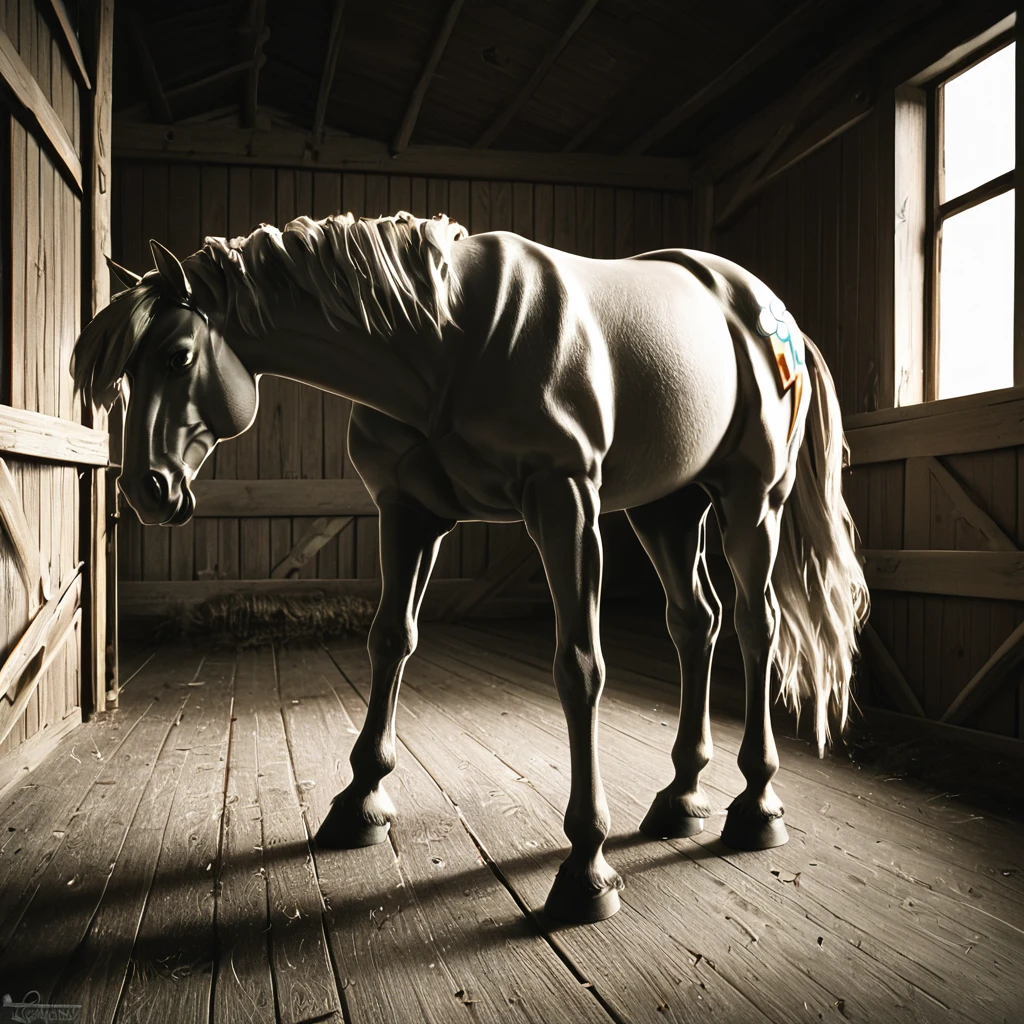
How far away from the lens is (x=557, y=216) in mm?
5531

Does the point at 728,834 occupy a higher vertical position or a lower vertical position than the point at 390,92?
lower

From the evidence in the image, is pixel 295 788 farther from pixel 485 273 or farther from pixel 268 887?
pixel 485 273

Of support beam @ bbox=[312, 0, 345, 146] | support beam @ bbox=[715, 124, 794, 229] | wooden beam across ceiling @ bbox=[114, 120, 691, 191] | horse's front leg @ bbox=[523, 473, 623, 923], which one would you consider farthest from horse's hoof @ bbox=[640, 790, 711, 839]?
wooden beam across ceiling @ bbox=[114, 120, 691, 191]

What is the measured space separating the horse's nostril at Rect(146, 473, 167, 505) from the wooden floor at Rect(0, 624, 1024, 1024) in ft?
2.34

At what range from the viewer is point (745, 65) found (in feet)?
13.1

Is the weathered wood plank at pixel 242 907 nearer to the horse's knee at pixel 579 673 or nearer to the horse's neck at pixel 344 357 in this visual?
the horse's knee at pixel 579 673

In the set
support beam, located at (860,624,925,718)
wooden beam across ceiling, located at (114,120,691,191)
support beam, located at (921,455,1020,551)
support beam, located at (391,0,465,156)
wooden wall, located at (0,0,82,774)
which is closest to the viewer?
wooden wall, located at (0,0,82,774)

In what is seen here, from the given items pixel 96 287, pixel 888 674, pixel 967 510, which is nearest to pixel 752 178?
pixel 967 510

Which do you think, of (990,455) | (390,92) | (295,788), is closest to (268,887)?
(295,788)

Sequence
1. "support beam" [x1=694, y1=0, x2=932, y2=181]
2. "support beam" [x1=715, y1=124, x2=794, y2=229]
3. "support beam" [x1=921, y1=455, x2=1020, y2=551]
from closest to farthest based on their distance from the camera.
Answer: "support beam" [x1=921, y1=455, x2=1020, y2=551], "support beam" [x1=694, y1=0, x2=932, y2=181], "support beam" [x1=715, y1=124, x2=794, y2=229]

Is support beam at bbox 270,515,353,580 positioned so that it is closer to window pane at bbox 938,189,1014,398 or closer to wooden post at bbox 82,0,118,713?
wooden post at bbox 82,0,118,713

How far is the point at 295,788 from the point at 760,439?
4.75 feet

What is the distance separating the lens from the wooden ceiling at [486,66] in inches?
152

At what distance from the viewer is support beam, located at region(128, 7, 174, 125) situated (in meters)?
4.15
